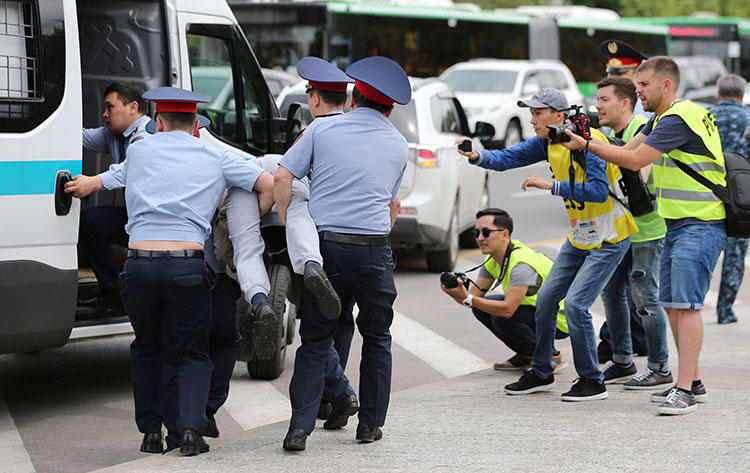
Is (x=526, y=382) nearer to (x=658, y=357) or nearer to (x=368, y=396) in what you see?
(x=658, y=357)

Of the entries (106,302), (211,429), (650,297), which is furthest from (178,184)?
(650,297)

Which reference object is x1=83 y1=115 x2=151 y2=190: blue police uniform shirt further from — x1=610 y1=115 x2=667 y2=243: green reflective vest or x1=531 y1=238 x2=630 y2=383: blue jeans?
x1=610 y1=115 x2=667 y2=243: green reflective vest

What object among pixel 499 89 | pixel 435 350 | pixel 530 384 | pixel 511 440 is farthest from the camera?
pixel 499 89

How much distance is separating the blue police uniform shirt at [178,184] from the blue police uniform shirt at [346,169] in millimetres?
293

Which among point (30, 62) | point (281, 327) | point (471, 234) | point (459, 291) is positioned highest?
point (30, 62)

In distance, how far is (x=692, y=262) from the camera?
6453 millimetres

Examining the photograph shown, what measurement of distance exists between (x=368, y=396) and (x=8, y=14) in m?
2.64

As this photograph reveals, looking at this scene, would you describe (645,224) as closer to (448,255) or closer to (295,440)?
(295,440)

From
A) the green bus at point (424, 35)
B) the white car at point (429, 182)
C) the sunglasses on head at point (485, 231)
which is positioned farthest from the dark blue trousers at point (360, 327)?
the green bus at point (424, 35)

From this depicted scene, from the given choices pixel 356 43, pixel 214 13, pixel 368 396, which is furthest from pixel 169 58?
pixel 356 43

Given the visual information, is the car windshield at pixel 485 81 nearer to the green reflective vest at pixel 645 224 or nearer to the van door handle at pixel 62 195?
the green reflective vest at pixel 645 224

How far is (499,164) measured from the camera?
6980 millimetres

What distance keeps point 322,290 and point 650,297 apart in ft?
9.06

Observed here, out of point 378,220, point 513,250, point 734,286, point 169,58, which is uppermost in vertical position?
point 169,58
